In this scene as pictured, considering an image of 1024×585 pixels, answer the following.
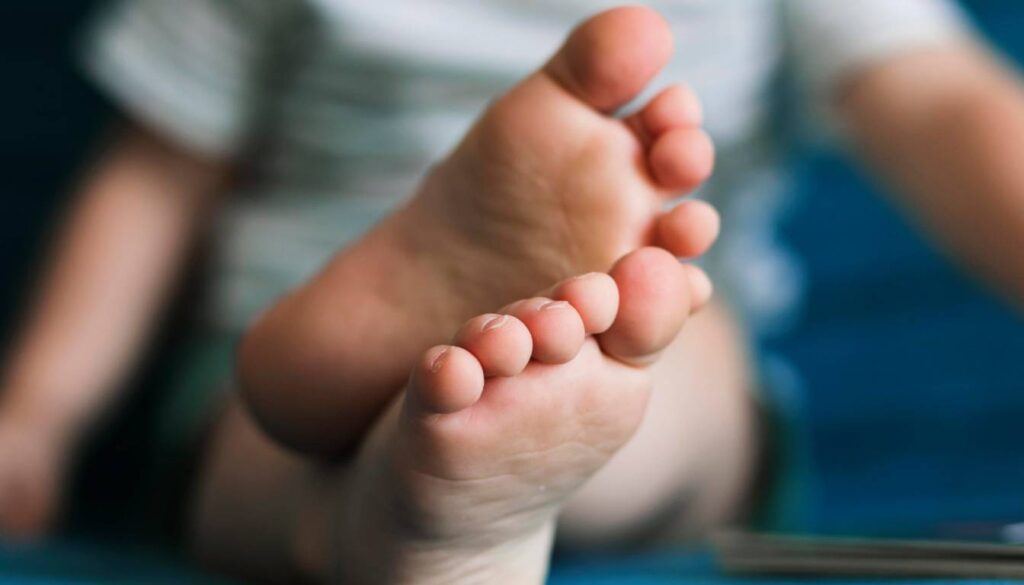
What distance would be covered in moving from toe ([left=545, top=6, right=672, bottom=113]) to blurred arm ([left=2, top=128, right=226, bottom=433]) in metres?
0.49

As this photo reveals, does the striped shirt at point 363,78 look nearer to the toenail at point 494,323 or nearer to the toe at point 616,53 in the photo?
the toe at point 616,53

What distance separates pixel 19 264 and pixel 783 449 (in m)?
0.71

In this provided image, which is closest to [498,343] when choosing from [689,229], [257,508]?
[689,229]

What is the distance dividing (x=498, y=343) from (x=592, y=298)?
4 centimetres

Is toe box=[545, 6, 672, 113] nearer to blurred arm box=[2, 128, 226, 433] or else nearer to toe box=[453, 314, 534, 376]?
toe box=[453, 314, 534, 376]

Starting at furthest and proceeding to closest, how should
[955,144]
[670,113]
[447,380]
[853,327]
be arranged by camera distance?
[853,327]
[955,144]
[670,113]
[447,380]

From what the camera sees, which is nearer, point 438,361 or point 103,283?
point 438,361

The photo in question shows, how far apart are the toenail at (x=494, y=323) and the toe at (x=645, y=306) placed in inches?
1.8

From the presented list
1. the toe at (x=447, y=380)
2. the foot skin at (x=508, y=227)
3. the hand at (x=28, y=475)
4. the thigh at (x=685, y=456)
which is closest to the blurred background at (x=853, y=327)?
the hand at (x=28, y=475)

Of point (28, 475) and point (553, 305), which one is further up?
point (553, 305)

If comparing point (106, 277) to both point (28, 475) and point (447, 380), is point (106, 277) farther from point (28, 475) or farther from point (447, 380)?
point (447, 380)

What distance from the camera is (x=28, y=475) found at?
748 millimetres

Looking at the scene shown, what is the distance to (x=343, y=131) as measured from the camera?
79 centimetres

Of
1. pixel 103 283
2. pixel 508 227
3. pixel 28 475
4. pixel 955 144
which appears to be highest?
pixel 955 144
